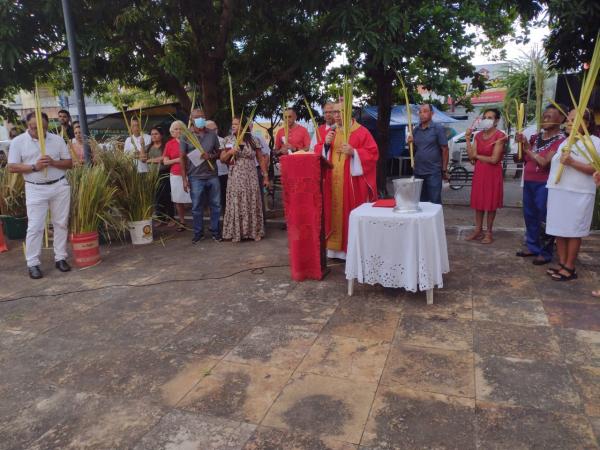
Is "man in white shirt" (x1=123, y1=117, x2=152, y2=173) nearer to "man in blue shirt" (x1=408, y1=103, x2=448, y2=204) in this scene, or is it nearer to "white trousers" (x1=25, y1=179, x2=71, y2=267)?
"white trousers" (x1=25, y1=179, x2=71, y2=267)

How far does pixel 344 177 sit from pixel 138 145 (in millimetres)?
3552

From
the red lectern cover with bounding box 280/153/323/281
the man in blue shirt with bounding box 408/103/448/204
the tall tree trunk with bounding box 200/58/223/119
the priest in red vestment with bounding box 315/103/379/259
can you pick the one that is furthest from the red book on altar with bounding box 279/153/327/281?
the tall tree trunk with bounding box 200/58/223/119

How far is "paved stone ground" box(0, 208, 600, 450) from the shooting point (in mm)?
2178

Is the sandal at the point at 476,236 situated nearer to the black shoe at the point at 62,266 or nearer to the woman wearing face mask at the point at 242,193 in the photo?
the woman wearing face mask at the point at 242,193

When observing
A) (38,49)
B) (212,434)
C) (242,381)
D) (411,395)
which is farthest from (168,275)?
(38,49)

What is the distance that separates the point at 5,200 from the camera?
6.31 metres

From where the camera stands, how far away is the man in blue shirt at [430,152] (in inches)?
220

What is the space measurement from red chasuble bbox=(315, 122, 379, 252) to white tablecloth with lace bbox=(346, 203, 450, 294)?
0.91 m

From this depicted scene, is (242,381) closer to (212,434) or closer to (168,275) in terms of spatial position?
(212,434)

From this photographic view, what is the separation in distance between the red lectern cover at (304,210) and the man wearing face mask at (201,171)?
1977 mm

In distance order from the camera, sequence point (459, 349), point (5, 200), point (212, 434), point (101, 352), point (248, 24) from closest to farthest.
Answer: point (212, 434), point (459, 349), point (101, 352), point (5, 200), point (248, 24)

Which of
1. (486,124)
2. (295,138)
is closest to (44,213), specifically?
(295,138)

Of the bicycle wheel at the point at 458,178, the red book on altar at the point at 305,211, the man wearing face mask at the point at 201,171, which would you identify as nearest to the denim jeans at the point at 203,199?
the man wearing face mask at the point at 201,171

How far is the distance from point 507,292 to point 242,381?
2387 mm
